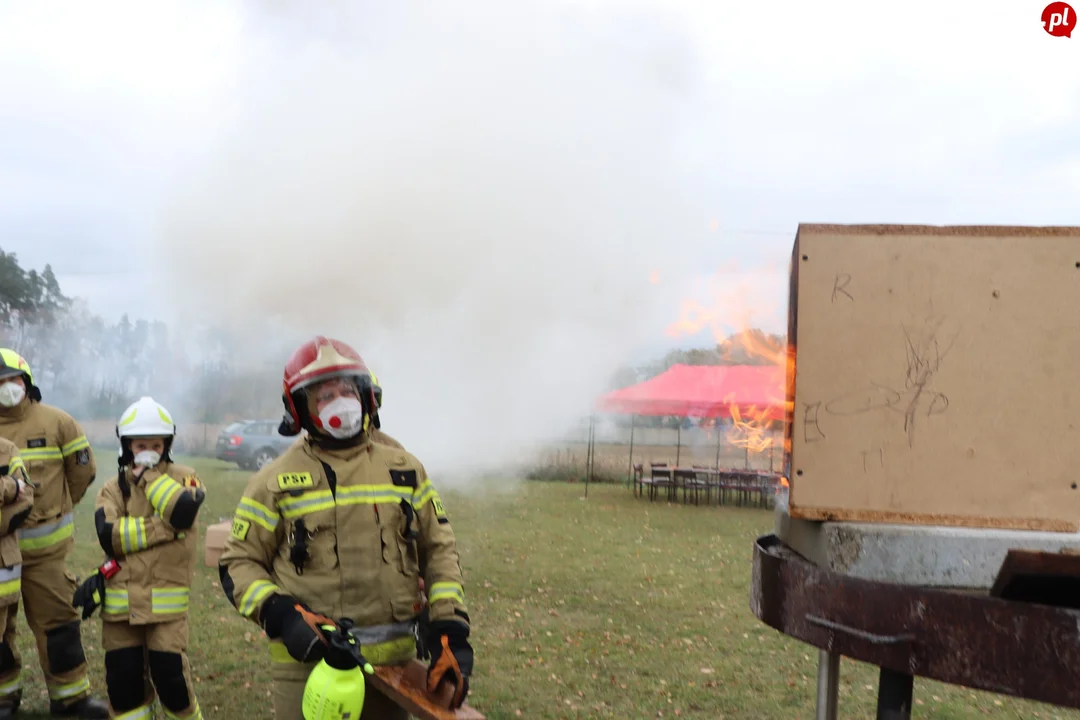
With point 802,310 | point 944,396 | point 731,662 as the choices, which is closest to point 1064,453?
point 944,396

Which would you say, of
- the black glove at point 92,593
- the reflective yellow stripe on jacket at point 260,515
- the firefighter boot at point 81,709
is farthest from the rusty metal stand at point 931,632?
the firefighter boot at point 81,709

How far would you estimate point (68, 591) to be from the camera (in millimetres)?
5461

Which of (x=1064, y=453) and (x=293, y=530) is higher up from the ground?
(x=1064, y=453)

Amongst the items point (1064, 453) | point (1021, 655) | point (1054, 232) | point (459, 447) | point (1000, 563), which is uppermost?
point (1054, 232)

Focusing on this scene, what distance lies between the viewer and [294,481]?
310cm

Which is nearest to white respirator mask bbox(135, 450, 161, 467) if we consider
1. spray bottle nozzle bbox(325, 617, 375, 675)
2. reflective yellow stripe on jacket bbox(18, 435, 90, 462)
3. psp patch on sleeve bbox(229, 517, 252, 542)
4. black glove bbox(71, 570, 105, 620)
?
black glove bbox(71, 570, 105, 620)

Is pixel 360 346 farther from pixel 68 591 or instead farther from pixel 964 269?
pixel 964 269

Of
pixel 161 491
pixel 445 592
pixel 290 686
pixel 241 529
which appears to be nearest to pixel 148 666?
pixel 161 491

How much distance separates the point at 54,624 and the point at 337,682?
3612mm

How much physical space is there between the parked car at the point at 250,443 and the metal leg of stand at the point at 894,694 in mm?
17911

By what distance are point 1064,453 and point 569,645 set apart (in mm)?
5388

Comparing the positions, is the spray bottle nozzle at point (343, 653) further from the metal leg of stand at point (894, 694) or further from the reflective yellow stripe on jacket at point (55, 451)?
the reflective yellow stripe on jacket at point (55, 451)

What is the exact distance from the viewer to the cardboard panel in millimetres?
2297

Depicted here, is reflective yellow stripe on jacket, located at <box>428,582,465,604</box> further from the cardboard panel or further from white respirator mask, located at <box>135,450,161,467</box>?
white respirator mask, located at <box>135,450,161,467</box>
